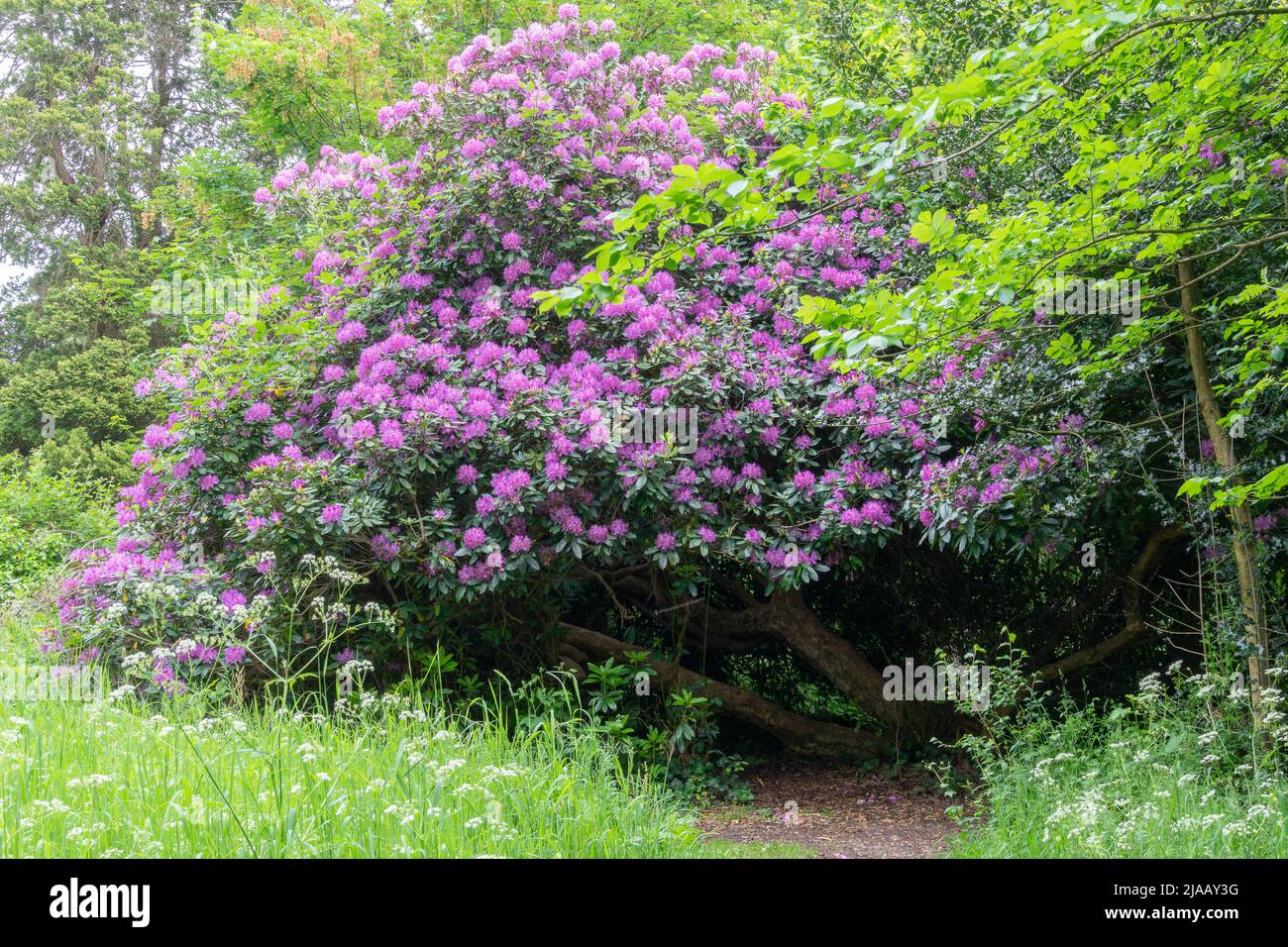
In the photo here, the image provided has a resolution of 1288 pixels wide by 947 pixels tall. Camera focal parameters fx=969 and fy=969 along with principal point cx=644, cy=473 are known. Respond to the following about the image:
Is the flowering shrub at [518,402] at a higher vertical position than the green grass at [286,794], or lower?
A: higher

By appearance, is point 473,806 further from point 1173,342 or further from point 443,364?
point 1173,342

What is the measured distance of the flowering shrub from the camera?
516 cm

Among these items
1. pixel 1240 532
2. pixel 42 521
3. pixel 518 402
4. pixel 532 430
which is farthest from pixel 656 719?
pixel 42 521

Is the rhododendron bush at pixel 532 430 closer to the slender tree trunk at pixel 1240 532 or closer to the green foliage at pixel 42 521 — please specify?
the slender tree trunk at pixel 1240 532

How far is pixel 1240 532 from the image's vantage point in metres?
4.54

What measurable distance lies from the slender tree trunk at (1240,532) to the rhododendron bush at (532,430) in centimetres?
57

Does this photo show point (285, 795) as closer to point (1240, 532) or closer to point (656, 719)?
point (656, 719)

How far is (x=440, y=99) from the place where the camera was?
6.54 m

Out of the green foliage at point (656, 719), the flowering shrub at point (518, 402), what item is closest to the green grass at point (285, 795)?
the flowering shrub at point (518, 402)

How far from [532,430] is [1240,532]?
3.51m

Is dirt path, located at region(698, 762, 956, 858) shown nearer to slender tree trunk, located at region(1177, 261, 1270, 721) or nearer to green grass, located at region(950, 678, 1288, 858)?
green grass, located at region(950, 678, 1288, 858)

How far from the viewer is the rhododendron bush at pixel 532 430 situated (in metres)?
5.15

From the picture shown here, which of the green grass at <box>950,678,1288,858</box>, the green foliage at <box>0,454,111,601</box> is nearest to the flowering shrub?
the green grass at <box>950,678,1288,858</box>
